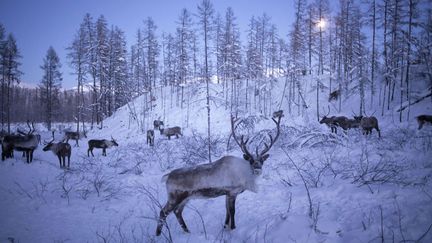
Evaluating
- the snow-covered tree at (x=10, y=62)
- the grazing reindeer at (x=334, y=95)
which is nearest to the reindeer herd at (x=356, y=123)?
the grazing reindeer at (x=334, y=95)

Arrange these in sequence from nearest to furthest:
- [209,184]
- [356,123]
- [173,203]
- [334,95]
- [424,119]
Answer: [209,184], [173,203], [424,119], [356,123], [334,95]

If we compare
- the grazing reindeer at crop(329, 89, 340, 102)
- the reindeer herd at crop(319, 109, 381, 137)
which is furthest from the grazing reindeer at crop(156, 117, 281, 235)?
the grazing reindeer at crop(329, 89, 340, 102)

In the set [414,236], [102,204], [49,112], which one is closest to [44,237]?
[102,204]

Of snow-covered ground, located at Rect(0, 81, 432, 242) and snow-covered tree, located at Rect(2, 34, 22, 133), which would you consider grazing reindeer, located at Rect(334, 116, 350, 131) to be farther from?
snow-covered tree, located at Rect(2, 34, 22, 133)

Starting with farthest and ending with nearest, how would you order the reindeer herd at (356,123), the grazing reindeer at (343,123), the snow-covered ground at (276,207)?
the grazing reindeer at (343,123)
the reindeer herd at (356,123)
the snow-covered ground at (276,207)

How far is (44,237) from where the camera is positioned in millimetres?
5000

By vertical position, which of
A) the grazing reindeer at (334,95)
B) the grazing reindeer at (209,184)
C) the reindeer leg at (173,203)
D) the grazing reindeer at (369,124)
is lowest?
the reindeer leg at (173,203)

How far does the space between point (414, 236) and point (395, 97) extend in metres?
27.4

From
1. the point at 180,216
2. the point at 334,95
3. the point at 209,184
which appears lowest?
the point at 180,216

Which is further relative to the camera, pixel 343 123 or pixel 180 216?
pixel 343 123

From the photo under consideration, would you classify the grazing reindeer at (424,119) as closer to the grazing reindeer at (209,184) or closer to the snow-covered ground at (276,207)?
the snow-covered ground at (276,207)

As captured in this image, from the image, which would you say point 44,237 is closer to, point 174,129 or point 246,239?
point 246,239

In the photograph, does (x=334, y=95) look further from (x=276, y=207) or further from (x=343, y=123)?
(x=276, y=207)

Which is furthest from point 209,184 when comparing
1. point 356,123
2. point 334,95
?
point 334,95
